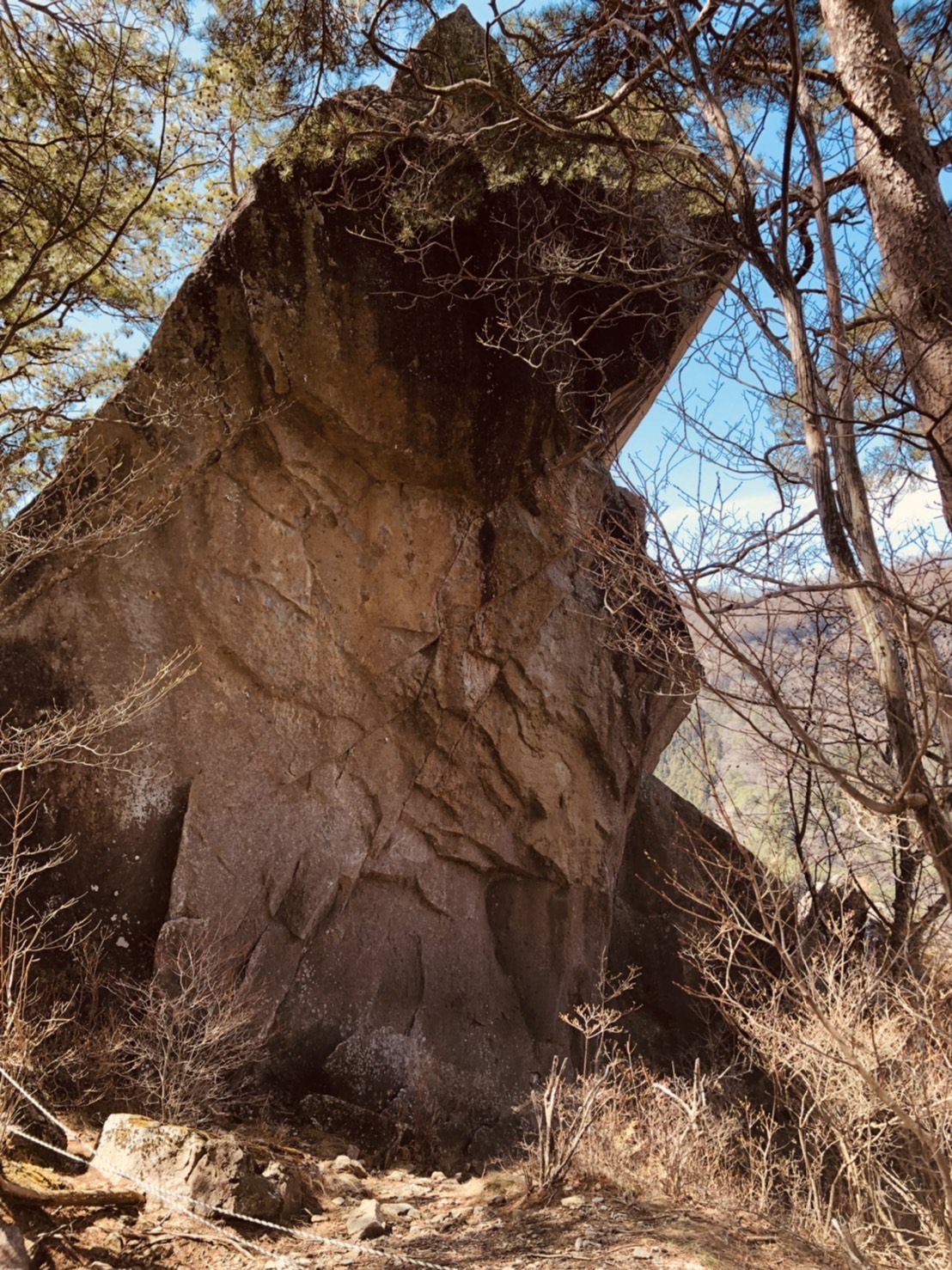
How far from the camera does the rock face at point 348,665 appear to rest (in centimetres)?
789

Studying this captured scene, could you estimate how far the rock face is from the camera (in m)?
7.89

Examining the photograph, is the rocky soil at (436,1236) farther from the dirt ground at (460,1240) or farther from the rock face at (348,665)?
the rock face at (348,665)

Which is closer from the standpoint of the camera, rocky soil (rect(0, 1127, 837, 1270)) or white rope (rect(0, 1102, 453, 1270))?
white rope (rect(0, 1102, 453, 1270))

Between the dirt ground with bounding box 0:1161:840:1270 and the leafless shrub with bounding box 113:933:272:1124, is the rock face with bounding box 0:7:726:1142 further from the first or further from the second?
the dirt ground with bounding box 0:1161:840:1270

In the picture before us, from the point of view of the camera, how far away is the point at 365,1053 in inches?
330

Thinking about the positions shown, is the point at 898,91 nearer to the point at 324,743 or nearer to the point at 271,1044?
the point at 324,743

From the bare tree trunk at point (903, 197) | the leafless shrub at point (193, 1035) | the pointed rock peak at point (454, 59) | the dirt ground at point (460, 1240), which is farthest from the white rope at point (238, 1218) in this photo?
the pointed rock peak at point (454, 59)

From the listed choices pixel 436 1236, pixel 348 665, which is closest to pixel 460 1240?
pixel 436 1236

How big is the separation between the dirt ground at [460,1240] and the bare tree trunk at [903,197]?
339cm

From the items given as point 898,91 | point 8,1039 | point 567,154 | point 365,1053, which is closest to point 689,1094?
point 365,1053

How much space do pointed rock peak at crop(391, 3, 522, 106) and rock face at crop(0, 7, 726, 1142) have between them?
4.30 ft

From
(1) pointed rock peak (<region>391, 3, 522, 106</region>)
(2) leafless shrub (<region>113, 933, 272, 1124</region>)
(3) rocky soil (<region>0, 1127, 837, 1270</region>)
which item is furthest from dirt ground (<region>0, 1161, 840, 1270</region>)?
(1) pointed rock peak (<region>391, 3, 522, 106</region>)

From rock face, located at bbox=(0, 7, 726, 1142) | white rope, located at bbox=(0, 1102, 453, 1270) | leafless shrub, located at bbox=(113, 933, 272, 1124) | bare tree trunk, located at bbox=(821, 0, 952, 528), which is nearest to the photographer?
Answer: white rope, located at bbox=(0, 1102, 453, 1270)

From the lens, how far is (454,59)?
768 centimetres
